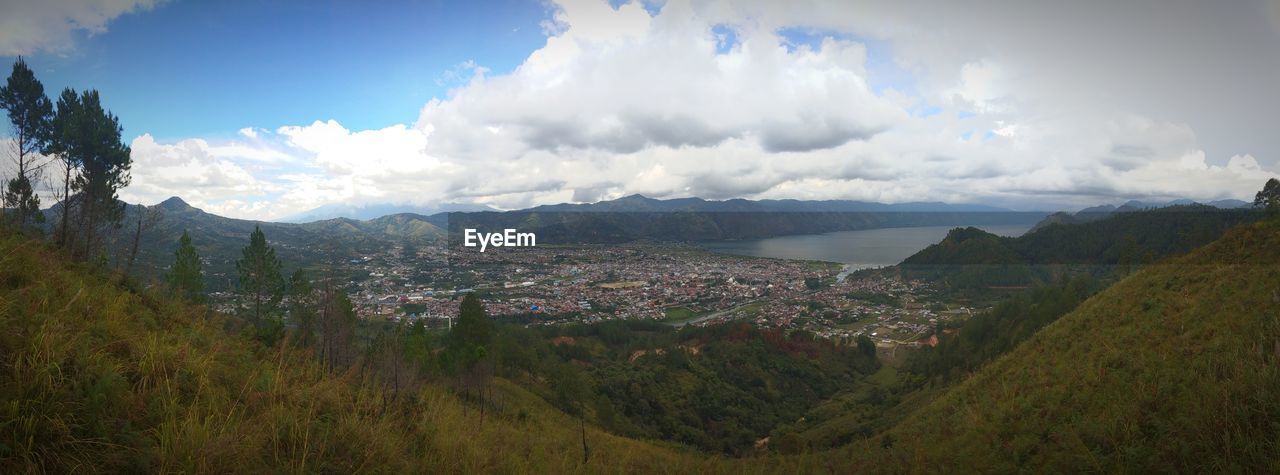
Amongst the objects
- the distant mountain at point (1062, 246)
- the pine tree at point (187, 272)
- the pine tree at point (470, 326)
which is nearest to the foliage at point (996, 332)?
the pine tree at point (470, 326)

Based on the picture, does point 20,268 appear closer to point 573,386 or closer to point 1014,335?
point 573,386

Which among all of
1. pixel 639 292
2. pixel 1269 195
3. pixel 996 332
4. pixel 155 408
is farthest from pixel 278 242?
pixel 1269 195

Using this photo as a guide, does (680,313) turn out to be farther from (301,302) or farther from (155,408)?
(155,408)

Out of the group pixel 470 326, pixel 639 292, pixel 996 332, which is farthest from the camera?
pixel 639 292

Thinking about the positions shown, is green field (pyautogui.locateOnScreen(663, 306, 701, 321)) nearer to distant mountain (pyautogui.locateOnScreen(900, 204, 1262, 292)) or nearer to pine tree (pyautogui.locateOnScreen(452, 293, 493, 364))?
pine tree (pyautogui.locateOnScreen(452, 293, 493, 364))

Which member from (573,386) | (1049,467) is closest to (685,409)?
(573,386)

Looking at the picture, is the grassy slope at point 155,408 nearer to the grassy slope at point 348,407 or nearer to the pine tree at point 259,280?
the grassy slope at point 348,407

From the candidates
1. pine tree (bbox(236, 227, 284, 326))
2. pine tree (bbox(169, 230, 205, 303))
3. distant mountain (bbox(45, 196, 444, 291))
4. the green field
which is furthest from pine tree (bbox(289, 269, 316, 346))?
the green field
